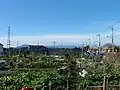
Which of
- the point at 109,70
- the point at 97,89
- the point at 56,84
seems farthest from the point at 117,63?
the point at 97,89

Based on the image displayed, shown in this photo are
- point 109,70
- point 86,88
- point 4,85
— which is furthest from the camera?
point 109,70

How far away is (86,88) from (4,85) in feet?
14.1

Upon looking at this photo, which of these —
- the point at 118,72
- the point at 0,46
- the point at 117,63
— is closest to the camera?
the point at 118,72

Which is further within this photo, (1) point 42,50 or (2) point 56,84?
(1) point 42,50

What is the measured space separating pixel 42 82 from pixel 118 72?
6422mm

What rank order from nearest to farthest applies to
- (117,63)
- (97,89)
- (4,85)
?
(97,89), (4,85), (117,63)

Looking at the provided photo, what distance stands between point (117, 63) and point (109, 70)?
5.96 ft

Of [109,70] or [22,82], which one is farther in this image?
[109,70]

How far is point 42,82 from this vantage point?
15211 mm

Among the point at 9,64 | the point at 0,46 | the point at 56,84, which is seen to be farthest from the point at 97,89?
the point at 0,46

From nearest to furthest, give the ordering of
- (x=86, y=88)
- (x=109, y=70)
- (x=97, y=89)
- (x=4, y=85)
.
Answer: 1. (x=97, y=89)
2. (x=86, y=88)
3. (x=4, y=85)
4. (x=109, y=70)

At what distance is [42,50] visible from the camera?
8488cm

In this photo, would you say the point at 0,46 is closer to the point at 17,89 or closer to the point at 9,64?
the point at 9,64

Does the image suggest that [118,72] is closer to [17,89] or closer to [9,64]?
[17,89]
